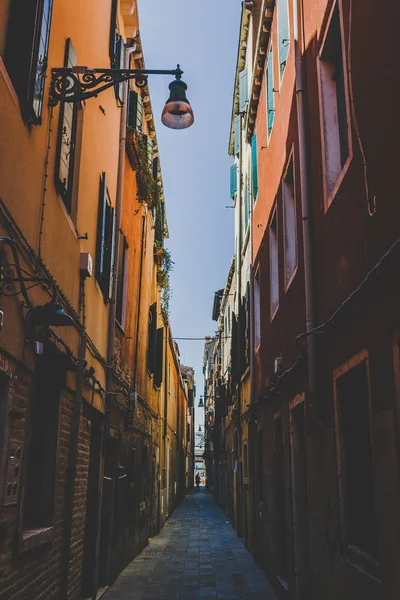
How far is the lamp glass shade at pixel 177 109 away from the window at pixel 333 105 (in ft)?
4.67

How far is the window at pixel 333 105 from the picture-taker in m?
5.79

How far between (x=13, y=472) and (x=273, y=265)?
21.4 ft

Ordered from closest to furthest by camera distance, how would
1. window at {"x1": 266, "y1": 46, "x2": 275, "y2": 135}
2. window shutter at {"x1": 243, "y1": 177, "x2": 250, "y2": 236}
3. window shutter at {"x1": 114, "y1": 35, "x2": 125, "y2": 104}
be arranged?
window shutter at {"x1": 114, "y1": 35, "x2": 125, "y2": 104}
window at {"x1": 266, "y1": 46, "x2": 275, "y2": 135}
window shutter at {"x1": 243, "y1": 177, "x2": 250, "y2": 236}

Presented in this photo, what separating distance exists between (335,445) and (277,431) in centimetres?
418

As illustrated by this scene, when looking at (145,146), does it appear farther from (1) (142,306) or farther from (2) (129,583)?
(2) (129,583)

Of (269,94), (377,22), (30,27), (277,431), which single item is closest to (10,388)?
(30,27)

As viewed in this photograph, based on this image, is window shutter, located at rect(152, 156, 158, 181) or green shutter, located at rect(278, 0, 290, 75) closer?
green shutter, located at rect(278, 0, 290, 75)

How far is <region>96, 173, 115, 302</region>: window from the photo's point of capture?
7.97 metres

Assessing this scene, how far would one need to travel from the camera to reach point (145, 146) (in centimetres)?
1238

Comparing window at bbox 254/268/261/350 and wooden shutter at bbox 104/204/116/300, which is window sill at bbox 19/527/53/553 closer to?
wooden shutter at bbox 104/204/116/300

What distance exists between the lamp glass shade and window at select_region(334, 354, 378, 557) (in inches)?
124

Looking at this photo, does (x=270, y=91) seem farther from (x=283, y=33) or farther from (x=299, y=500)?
(x=299, y=500)

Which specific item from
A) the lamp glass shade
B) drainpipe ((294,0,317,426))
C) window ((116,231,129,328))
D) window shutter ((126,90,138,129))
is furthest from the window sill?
window shutter ((126,90,138,129))

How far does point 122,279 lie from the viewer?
1095 cm
